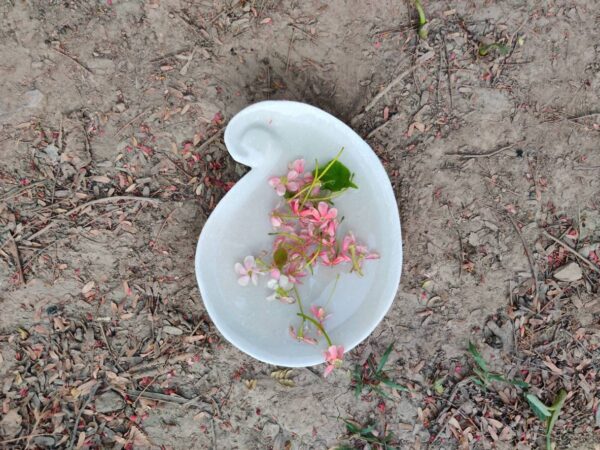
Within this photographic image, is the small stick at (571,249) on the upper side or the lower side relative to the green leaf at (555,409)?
upper

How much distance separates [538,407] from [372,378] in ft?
1.52

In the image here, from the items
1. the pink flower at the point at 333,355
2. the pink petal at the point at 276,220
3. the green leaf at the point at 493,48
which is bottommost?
the pink flower at the point at 333,355

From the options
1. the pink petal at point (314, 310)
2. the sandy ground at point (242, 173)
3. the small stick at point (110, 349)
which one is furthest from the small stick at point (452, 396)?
the small stick at point (110, 349)

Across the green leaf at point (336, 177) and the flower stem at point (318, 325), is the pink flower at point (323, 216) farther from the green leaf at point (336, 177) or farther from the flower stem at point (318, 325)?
the flower stem at point (318, 325)

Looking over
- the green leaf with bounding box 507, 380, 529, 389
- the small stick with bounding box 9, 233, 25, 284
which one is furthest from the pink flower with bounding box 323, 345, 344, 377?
the small stick with bounding box 9, 233, 25, 284

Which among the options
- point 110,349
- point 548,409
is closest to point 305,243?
point 110,349

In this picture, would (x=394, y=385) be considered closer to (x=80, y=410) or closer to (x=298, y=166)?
(x=298, y=166)

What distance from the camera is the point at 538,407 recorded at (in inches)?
53.7

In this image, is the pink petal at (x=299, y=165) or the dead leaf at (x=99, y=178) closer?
the pink petal at (x=299, y=165)

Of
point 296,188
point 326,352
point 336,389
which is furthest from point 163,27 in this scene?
point 336,389

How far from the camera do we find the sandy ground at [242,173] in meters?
1.31

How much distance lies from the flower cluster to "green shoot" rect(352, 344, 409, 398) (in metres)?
0.18

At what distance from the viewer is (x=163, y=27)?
131cm

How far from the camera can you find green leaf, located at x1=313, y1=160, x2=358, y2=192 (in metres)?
1.19
